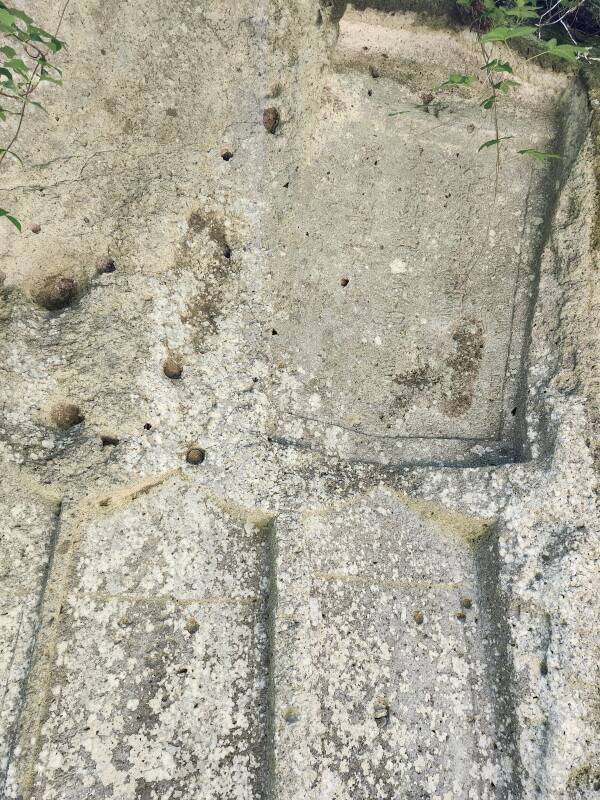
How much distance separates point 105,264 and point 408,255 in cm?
139

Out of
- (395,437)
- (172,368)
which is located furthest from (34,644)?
(395,437)

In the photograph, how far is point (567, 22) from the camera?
Answer: 3312 millimetres

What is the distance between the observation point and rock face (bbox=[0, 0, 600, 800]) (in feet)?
7.79

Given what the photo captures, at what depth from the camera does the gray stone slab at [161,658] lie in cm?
229

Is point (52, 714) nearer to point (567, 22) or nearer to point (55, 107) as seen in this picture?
point (55, 107)

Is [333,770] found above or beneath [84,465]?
beneath

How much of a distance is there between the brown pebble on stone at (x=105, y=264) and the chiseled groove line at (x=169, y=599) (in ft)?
4.41

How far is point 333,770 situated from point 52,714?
3.44ft

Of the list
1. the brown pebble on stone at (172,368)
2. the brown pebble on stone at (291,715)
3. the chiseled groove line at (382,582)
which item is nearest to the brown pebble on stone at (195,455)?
the brown pebble on stone at (172,368)

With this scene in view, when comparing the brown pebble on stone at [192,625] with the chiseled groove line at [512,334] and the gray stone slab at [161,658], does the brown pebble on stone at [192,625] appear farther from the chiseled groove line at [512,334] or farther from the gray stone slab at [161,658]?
the chiseled groove line at [512,334]

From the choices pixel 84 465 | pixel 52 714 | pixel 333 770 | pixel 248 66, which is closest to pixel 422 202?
pixel 248 66

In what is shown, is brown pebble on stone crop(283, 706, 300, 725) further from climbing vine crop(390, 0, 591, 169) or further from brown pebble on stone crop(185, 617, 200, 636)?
climbing vine crop(390, 0, 591, 169)

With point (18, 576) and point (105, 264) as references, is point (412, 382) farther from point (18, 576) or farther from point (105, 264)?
point (18, 576)

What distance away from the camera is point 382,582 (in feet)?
8.61
